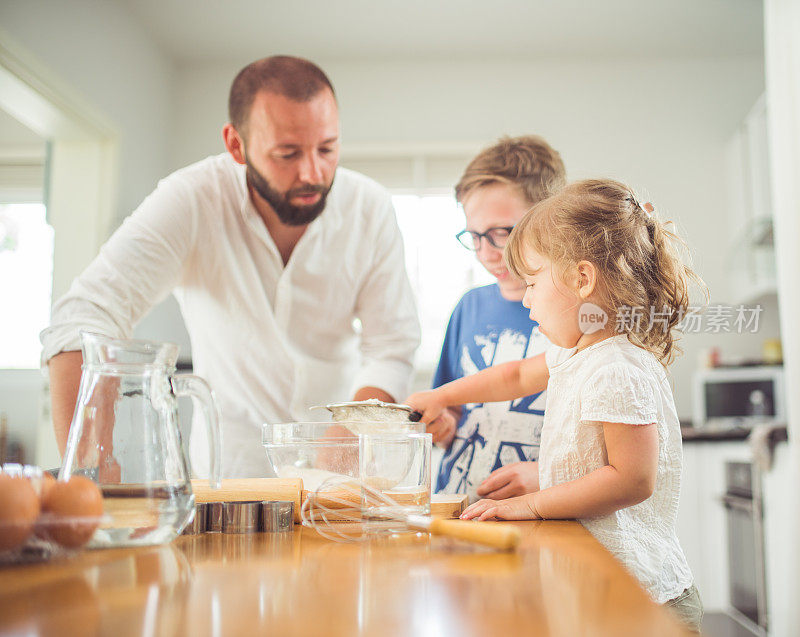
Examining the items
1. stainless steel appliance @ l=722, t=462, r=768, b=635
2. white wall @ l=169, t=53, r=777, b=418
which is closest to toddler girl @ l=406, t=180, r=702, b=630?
stainless steel appliance @ l=722, t=462, r=768, b=635

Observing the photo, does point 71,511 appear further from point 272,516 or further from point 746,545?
point 746,545

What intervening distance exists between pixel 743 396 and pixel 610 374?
2.80 meters

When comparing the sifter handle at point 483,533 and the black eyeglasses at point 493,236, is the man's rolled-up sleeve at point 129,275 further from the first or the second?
the sifter handle at point 483,533

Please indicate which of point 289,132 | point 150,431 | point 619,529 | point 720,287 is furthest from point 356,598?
point 720,287

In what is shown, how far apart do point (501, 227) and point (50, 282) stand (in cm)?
228

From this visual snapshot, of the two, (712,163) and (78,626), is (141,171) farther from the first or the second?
(78,626)

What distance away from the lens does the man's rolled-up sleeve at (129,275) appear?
3.70ft

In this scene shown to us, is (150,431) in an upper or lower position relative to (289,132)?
lower

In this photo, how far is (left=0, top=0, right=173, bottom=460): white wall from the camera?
8.38 feet

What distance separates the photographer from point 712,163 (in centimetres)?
366

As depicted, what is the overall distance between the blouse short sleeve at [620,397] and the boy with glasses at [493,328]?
0.35m

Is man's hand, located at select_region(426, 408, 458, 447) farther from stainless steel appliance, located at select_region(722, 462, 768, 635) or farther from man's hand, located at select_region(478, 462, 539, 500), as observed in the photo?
stainless steel appliance, located at select_region(722, 462, 768, 635)

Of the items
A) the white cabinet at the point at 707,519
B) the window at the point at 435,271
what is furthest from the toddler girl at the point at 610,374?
the window at the point at 435,271

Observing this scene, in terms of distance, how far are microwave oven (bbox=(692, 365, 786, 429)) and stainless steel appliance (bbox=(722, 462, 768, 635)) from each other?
0.61 metres
